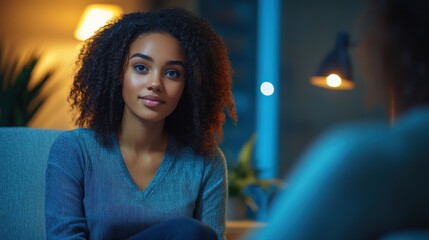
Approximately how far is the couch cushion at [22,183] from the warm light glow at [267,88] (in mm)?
3169

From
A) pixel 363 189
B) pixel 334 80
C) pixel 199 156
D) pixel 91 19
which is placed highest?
pixel 91 19

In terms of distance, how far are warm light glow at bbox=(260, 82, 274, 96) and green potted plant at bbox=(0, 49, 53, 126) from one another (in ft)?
5.37

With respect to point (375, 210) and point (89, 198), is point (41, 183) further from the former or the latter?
point (375, 210)

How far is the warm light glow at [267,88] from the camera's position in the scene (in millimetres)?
5137

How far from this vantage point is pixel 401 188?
930mm

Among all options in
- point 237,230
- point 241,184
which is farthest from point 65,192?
point 241,184

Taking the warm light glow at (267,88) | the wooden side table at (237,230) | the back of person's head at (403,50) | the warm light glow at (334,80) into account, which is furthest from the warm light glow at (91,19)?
the back of person's head at (403,50)

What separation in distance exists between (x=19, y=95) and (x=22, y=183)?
208 cm

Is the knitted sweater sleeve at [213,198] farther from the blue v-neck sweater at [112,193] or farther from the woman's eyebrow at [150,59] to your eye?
the woman's eyebrow at [150,59]

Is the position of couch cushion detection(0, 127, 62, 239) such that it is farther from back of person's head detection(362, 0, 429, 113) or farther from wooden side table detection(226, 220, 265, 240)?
wooden side table detection(226, 220, 265, 240)

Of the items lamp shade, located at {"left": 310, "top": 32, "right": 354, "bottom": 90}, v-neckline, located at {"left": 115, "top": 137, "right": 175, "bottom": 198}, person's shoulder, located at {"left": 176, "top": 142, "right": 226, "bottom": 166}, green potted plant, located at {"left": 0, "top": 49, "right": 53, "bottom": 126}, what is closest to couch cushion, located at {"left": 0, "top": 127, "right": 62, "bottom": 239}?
v-neckline, located at {"left": 115, "top": 137, "right": 175, "bottom": 198}

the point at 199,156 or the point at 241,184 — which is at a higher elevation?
the point at 199,156

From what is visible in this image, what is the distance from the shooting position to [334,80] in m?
2.59

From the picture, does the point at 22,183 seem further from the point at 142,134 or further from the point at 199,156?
the point at 199,156
